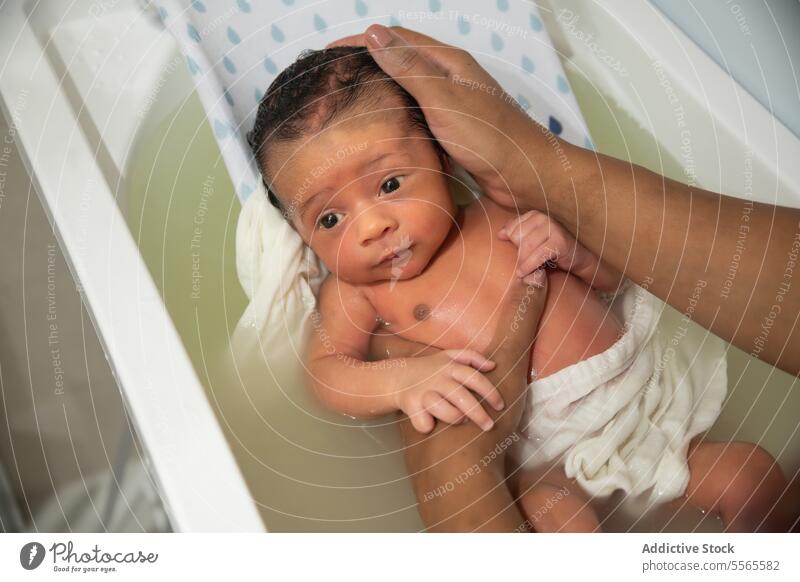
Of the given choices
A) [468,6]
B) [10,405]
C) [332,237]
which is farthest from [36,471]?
[468,6]

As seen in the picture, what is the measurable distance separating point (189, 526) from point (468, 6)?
0.48 metres

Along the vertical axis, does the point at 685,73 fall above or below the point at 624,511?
above

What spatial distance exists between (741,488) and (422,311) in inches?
10.1

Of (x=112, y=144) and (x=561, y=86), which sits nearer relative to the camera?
(x=112, y=144)

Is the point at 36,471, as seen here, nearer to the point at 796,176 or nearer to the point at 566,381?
the point at 566,381

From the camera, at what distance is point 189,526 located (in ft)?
1.60

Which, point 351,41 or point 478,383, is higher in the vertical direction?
point 351,41

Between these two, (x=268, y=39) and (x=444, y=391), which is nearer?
(x=444, y=391)

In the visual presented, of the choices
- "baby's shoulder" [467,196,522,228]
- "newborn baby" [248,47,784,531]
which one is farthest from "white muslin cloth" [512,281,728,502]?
"baby's shoulder" [467,196,522,228]

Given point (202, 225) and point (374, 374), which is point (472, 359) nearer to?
point (374, 374)

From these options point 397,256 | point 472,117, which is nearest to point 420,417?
point 397,256

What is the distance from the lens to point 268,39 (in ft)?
2.16

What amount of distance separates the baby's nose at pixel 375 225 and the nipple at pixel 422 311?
0.07m

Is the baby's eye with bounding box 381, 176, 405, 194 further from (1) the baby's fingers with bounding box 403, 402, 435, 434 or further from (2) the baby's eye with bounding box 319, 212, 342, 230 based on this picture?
(1) the baby's fingers with bounding box 403, 402, 435, 434
